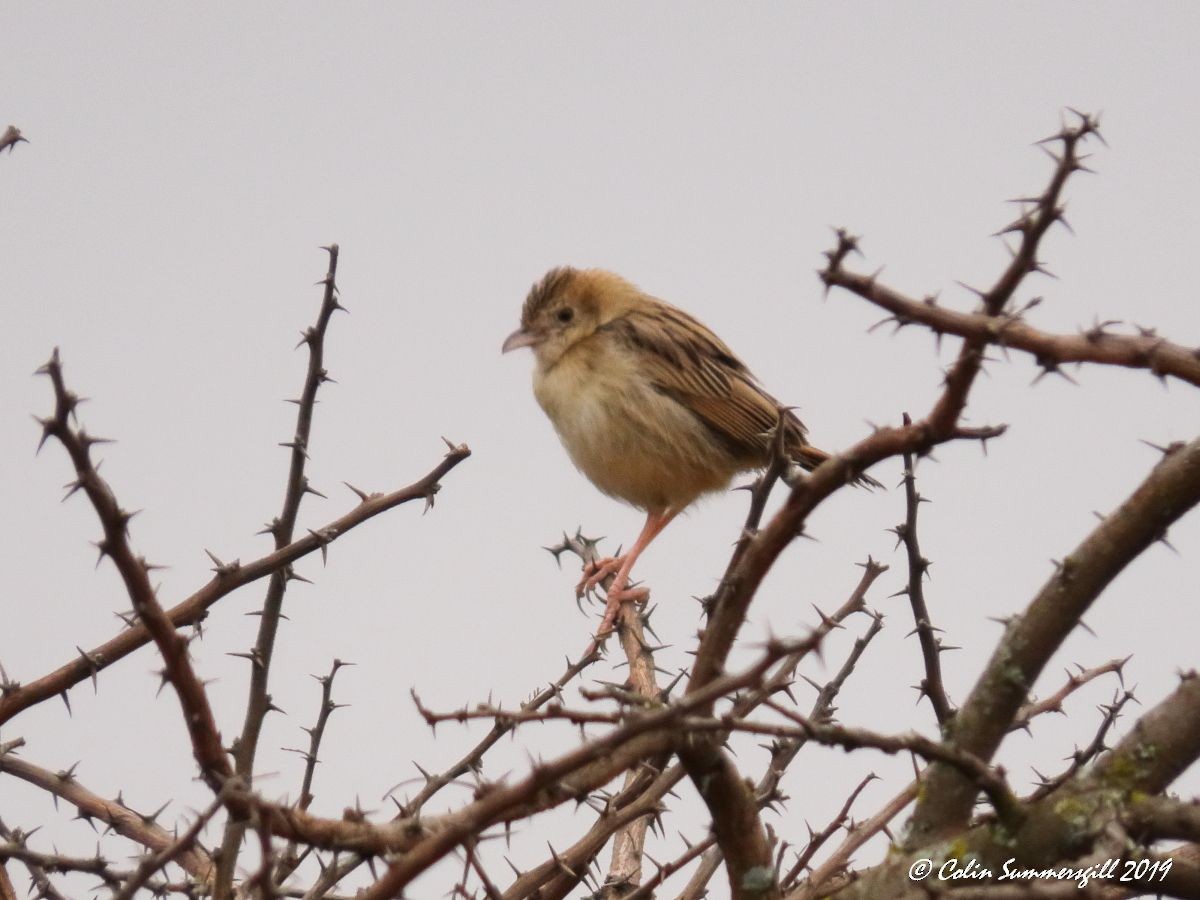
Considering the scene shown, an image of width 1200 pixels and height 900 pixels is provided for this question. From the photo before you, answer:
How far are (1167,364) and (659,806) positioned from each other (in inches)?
64.1

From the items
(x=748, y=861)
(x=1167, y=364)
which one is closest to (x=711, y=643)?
(x=748, y=861)

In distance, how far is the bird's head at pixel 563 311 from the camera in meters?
7.52

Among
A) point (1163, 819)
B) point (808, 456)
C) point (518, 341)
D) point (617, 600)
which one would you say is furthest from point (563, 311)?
point (1163, 819)

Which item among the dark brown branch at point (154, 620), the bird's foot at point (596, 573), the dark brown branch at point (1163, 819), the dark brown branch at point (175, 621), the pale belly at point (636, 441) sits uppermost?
the pale belly at point (636, 441)

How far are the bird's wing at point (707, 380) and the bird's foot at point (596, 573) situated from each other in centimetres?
86

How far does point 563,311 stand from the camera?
759 cm

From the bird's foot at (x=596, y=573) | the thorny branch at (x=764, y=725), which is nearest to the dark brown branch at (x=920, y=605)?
the thorny branch at (x=764, y=725)

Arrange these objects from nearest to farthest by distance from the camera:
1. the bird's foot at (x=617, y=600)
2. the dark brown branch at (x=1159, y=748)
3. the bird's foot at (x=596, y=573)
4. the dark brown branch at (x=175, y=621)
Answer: the dark brown branch at (x=1159, y=748) → the dark brown branch at (x=175, y=621) → the bird's foot at (x=617, y=600) → the bird's foot at (x=596, y=573)

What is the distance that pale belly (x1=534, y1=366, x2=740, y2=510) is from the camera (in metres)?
7.00

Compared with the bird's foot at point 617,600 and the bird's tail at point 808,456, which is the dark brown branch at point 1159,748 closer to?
the bird's foot at point 617,600

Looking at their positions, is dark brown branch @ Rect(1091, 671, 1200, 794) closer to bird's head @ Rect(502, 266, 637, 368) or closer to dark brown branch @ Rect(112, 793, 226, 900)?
dark brown branch @ Rect(112, 793, 226, 900)

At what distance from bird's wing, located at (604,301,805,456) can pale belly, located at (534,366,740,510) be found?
7 centimetres

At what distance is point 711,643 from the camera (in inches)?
98.5

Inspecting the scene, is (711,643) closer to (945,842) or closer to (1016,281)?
(945,842)
